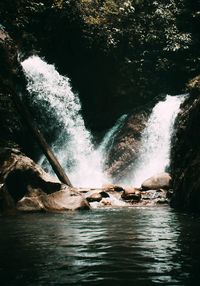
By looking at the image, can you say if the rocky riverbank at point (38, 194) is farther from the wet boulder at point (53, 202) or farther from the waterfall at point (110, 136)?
the waterfall at point (110, 136)

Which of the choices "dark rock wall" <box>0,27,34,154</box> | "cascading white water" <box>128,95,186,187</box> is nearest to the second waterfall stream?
"cascading white water" <box>128,95,186,187</box>

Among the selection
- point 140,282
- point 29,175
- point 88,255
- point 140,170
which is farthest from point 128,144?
point 140,282

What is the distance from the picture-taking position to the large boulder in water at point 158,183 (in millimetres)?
21500

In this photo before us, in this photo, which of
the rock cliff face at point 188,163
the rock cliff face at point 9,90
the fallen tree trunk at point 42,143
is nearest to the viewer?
the rock cliff face at point 188,163

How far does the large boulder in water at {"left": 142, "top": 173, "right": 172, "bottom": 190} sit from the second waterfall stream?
4.38 metres

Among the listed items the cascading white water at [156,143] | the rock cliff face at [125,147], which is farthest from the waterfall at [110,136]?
the cascading white water at [156,143]

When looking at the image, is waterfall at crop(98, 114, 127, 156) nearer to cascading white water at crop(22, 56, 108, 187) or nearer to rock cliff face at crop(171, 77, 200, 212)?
cascading white water at crop(22, 56, 108, 187)

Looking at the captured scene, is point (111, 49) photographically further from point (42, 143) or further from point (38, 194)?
point (38, 194)

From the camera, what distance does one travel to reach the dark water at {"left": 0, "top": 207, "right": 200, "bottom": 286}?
220 inches

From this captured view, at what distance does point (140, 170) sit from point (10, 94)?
10135 mm

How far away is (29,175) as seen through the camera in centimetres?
1694

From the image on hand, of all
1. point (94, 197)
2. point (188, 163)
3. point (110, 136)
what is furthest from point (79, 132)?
point (188, 163)

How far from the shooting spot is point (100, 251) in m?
7.49

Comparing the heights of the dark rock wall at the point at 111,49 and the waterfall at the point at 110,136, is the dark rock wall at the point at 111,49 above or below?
above
